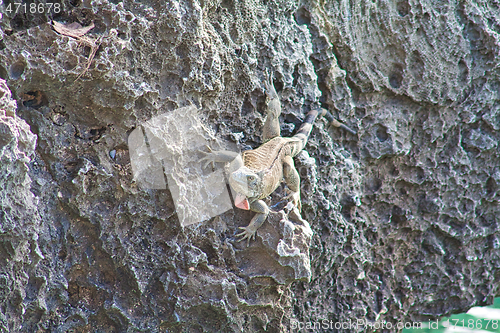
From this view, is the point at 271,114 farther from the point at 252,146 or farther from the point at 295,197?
the point at 295,197

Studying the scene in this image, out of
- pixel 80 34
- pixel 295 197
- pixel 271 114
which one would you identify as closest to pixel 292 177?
pixel 295 197

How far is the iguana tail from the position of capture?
3.98m

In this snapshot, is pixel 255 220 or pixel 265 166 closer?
pixel 255 220

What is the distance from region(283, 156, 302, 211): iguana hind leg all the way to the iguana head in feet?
1.23

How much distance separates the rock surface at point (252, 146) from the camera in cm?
291

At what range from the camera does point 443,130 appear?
4.98 metres

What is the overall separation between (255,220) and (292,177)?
0.59 meters

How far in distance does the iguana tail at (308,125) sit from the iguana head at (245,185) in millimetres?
671

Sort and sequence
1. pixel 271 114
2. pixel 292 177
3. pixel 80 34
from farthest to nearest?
pixel 271 114 → pixel 292 177 → pixel 80 34

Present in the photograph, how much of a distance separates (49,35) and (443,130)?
4545 mm

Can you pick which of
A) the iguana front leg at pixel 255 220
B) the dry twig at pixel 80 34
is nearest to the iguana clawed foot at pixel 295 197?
the iguana front leg at pixel 255 220

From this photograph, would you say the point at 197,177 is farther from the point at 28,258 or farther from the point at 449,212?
the point at 449,212

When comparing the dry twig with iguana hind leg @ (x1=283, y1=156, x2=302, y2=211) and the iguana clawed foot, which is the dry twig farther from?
the iguana clawed foot

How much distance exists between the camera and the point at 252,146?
12.9 ft
